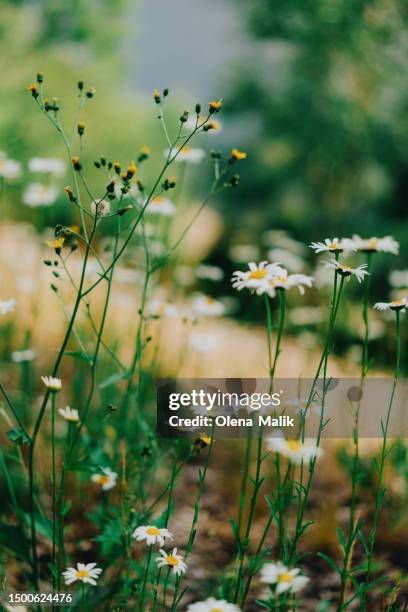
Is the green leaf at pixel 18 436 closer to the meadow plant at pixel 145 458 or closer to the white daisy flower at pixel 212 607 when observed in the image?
the meadow plant at pixel 145 458

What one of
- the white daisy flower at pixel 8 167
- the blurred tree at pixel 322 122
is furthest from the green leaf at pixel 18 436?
the blurred tree at pixel 322 122

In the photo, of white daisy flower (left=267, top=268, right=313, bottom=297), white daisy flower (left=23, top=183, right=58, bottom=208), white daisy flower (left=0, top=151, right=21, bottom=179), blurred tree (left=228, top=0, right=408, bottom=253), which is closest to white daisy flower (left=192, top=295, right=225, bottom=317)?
white daisy flower (left=23, top=183, right=58, bottom=208)

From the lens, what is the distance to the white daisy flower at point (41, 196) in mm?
1626

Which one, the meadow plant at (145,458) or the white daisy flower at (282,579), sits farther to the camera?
the meadow plant at (145,458)

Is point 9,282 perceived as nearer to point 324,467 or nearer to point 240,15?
point 324,467

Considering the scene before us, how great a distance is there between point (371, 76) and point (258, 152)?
67.3 inches

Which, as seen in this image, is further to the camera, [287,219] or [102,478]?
[287,219]

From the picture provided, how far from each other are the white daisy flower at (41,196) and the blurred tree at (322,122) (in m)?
4.34

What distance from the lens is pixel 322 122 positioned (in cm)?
677

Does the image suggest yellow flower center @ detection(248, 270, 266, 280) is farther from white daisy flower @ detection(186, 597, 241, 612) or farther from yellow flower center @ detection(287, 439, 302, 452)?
white daisy flower @ detection(186, 597, 241, 612)

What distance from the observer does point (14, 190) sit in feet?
20.7

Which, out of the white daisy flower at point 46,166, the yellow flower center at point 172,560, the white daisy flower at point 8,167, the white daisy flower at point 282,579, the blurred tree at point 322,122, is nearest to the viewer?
the white daisy flower at point 282,579

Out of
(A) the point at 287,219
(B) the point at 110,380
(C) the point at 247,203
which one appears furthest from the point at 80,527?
(C) the point at 247,203

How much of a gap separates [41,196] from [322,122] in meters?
5.68
